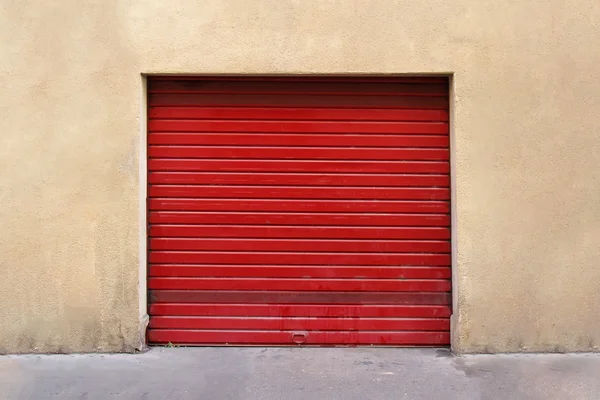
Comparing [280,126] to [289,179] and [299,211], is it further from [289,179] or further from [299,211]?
[299,211]

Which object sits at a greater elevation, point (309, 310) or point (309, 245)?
point (309, 245)

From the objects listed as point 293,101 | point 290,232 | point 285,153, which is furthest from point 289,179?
point 293,101

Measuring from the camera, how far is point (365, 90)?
4.89 meters

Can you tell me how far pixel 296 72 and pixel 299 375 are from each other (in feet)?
8.81

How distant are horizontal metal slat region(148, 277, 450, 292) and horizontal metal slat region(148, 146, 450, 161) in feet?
3.88

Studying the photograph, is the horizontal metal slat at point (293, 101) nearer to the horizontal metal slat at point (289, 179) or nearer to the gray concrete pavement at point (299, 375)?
the horizontal metal slat at point (289, 179)

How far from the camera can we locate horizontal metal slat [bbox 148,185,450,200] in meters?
4.89

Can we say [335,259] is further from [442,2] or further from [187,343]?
[442,2]

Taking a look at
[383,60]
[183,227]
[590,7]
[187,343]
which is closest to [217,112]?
[183,227]

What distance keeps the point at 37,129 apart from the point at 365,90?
3098 mm

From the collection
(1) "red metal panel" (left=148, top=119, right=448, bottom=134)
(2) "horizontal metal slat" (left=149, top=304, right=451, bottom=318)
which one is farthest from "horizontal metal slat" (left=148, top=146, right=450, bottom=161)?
(2) "horizontal metal slat" (left=149, top=304, right=451, bottom=318)

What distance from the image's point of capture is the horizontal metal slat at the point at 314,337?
4.84 m

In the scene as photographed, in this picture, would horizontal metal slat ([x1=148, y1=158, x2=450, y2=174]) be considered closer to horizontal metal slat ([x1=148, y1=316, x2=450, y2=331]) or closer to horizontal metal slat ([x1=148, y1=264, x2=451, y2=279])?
horizontal metal slat ([x1=148, y1=264, x2=451, y2=279])

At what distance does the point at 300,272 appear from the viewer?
487 cm
